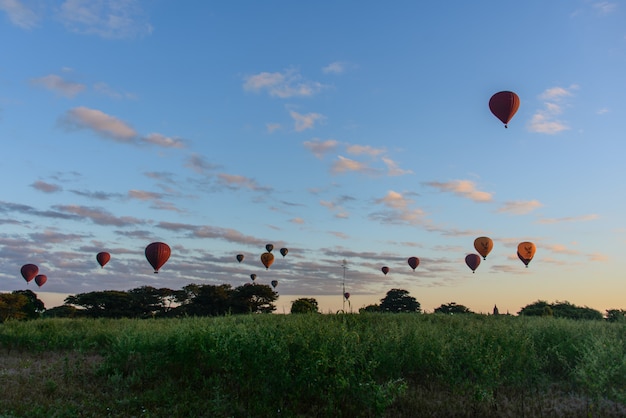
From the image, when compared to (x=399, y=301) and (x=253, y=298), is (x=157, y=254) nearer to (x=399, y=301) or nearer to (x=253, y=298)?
(x=253, y=298)

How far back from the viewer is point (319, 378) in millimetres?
10953

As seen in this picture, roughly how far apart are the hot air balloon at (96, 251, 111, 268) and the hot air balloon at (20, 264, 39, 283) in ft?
28.3

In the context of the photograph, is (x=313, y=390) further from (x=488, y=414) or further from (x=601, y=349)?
(x=601, y=349)

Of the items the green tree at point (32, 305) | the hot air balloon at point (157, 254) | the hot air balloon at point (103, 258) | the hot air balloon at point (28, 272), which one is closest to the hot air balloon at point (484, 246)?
the hot air balloon at point (157, 254)

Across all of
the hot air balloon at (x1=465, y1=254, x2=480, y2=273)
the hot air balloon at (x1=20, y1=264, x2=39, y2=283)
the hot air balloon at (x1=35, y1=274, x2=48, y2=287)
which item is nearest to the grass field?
the hot air balloon at (x1=465, y1=254, x2=480, y2=273)

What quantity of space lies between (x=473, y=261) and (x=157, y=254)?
27901mm

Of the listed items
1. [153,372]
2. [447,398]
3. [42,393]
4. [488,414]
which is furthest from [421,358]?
[42,393]

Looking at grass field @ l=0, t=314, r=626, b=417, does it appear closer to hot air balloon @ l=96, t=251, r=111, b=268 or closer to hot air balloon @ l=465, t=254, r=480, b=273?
hot air balloon @ l=465, t=254, r=480, b=273

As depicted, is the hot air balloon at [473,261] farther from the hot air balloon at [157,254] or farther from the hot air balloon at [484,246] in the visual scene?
the hot air balloon at [157,254]

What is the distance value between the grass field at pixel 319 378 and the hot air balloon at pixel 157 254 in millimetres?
19389

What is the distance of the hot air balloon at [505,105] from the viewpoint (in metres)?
28.1

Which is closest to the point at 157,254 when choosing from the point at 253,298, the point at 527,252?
the point at 253,298

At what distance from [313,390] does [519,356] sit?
6278 millimetres

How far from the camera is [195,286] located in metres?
58.4
